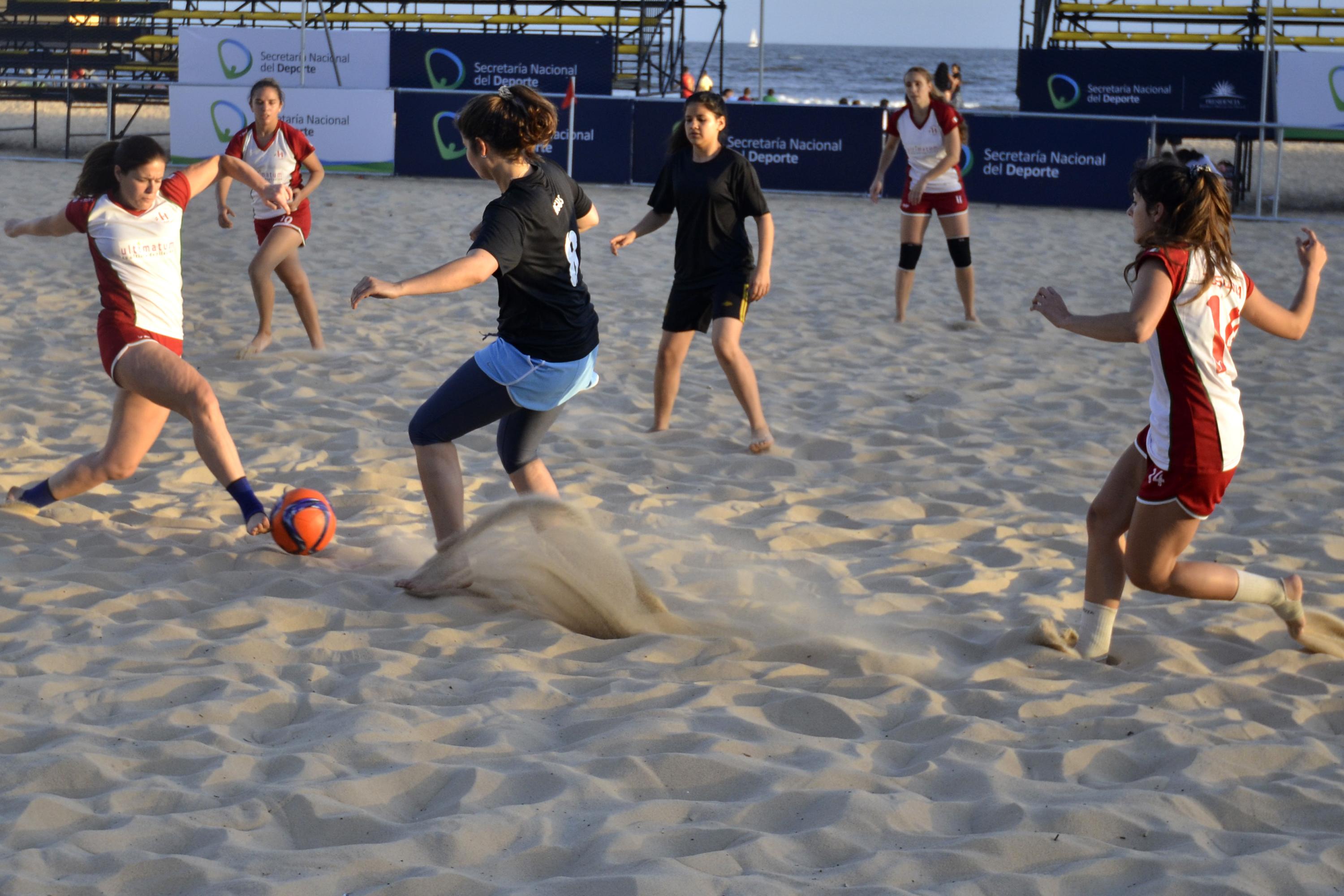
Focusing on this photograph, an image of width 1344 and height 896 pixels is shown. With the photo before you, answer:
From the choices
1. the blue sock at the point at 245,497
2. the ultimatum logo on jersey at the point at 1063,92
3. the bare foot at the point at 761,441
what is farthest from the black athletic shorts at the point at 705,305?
the ultimatum logo on jersey at the point at 1063,92

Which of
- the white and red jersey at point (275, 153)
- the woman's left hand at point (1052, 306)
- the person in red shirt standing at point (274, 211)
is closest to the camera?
the woman's left hand at point (1052, 306)

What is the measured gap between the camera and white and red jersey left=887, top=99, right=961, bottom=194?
847 cm

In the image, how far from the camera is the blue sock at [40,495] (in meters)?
4.86

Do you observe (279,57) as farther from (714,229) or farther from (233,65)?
(714,229)

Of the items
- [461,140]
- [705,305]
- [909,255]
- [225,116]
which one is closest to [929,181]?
[909,255]

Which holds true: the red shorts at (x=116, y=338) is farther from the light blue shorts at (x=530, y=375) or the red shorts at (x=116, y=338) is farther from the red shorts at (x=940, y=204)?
the red shorts at (x=940, y=204)

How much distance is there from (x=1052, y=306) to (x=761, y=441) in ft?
9.56

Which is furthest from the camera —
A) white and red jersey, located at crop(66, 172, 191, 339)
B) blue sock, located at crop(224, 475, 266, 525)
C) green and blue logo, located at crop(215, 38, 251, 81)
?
green and blue logo, located at crop(215, 38, 251, 81)

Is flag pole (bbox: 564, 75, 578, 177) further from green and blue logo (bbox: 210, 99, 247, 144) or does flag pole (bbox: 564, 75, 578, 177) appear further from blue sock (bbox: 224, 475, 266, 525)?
blue sock (bbox: 224, 475, 266, 525)

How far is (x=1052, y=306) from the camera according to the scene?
3.26 m

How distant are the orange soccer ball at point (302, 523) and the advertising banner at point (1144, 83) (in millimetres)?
15382

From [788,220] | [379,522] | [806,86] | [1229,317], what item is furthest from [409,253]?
[806,86]

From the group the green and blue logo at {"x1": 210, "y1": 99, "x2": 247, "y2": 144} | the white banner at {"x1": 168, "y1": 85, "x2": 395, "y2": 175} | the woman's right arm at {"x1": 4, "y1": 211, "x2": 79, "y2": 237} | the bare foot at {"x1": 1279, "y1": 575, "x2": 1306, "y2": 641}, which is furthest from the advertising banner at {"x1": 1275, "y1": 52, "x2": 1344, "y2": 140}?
the woman's right arm at {"x1": 4, "y1": 211, "x2": 79, "y2": 237}

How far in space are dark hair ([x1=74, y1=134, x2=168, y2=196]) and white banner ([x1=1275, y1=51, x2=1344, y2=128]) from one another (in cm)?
1512
